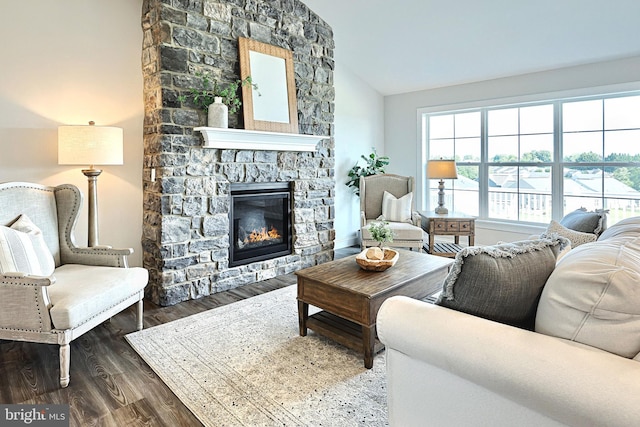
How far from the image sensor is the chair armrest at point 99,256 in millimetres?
2902

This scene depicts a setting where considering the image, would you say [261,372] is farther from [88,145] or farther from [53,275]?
[88,145]

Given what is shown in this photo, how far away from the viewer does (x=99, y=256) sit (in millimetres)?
2926

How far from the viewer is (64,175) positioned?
3.28 metres

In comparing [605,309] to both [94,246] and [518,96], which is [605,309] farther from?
[518,96]

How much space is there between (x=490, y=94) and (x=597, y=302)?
15.2 feet

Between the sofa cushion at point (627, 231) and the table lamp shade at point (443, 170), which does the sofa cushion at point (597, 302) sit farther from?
the table lamp shade at point (443, 170)

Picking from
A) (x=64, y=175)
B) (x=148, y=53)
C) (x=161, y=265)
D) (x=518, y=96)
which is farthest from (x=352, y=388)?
(x=518, y=96)

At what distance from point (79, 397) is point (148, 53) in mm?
2795

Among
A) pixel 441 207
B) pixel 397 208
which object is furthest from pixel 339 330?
pixel 441 207

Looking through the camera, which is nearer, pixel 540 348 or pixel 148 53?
pixel 540 348

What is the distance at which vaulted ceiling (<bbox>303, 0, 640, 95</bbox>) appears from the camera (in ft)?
11.9

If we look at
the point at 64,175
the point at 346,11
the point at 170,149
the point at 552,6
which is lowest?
the point at 64,175

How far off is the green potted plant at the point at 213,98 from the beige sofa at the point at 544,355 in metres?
2.67

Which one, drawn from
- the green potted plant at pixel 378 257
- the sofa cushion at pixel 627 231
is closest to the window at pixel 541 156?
the sofa cushion at pixel 627 231
